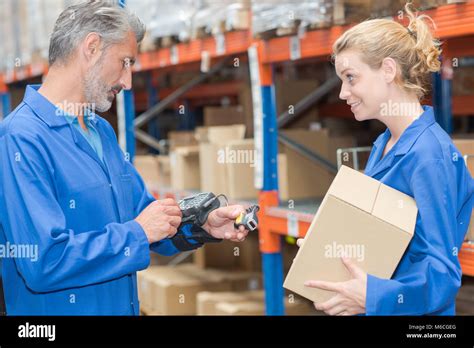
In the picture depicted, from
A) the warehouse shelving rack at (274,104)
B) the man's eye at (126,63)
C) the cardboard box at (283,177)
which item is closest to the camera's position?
the man's eye at (126,63)

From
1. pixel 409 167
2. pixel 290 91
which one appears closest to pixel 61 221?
pixel 409 167

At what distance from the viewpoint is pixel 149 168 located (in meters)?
5.66

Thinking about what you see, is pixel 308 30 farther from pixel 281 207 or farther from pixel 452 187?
pixel 452 187

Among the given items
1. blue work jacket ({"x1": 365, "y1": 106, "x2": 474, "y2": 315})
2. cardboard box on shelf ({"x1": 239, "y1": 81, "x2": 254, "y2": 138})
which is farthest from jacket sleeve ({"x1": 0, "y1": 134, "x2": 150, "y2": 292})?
cardboard box on shelf ({"x1": 239, "y1": 81, "x2": 254, "y2": 138})

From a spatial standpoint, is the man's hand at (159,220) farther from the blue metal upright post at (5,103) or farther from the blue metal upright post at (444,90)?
the blue metal upright post at (5,103)

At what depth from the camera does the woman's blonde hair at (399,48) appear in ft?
7.16

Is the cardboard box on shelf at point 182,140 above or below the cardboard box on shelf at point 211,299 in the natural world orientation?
above

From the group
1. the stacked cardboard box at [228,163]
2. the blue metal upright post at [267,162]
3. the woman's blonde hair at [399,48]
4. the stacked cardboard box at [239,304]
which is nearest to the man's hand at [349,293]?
the woman's blonde hair at [399,48]

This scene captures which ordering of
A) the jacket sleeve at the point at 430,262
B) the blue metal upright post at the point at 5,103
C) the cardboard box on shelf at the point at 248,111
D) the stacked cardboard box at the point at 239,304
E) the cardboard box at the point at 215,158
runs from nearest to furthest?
the jacket sleeve at the point at 430,262 < the stacked cardboard box at the point at 239,304 < the cardboard box at the point at 215,158 < the cardboard box on shelf at the point at 248,111 < the blue metal upright post at the point at 5,103

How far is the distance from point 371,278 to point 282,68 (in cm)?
461

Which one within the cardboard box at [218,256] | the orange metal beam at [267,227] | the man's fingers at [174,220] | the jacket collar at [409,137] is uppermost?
the jacket collar at [409,137]

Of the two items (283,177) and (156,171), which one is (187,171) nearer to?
(156,171)
